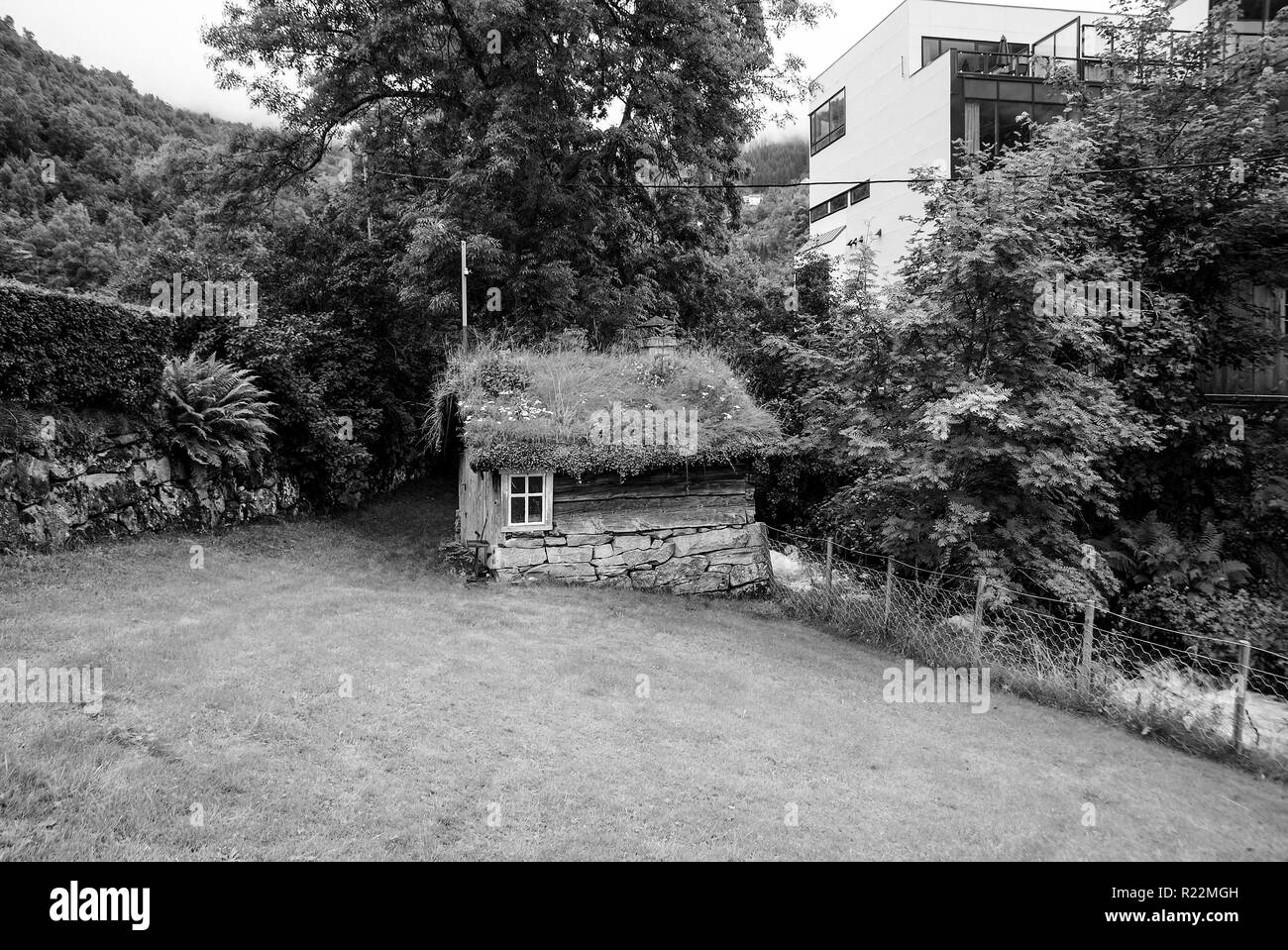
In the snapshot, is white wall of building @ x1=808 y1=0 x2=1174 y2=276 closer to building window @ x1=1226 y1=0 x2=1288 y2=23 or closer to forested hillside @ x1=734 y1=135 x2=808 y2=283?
building window @ x1=1226 y1=0 x2=1288 y2=23

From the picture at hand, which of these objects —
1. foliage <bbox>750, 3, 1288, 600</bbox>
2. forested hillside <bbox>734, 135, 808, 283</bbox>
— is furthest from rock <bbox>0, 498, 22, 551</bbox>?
forested hillside <bbox>734, 135, 808, 283</bbox>

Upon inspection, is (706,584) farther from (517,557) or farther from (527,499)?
(527,499)

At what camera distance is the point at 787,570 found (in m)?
13.7

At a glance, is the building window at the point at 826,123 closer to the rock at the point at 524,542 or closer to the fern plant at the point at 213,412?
the rock at the point at 524,542

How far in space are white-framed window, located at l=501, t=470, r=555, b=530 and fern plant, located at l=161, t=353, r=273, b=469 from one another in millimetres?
5020

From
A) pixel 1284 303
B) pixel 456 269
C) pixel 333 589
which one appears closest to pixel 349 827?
pixel 333 589

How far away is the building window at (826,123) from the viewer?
30500mm

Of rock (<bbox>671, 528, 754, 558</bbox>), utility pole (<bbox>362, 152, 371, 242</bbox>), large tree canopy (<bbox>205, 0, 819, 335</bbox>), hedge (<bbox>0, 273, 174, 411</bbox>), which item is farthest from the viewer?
utility pole (<bbox>362, 152, 371, 242</bbox>)

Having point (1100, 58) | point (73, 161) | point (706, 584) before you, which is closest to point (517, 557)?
point (706, 584)

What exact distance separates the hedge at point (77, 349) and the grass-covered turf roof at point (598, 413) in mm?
4818

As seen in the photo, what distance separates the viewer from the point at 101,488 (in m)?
11.4

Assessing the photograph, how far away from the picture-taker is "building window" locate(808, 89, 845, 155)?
100ft

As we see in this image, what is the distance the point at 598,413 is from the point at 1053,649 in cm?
822

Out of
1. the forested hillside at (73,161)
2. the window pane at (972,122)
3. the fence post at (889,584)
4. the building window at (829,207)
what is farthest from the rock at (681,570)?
the forested hillside at (73,161)
